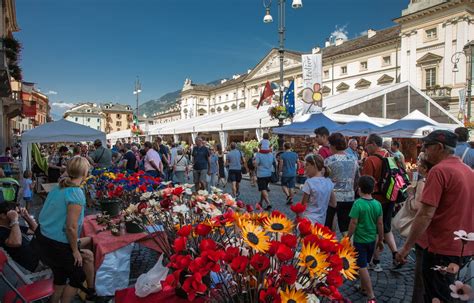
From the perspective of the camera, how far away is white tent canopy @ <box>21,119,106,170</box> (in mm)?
10172

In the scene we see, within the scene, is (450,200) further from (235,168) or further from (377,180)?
(235,168)

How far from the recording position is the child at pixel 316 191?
11.0 ft

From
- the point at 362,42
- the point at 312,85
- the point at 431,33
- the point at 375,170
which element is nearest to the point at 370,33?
the point at 362,42

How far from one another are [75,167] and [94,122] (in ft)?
388

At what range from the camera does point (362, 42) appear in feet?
136

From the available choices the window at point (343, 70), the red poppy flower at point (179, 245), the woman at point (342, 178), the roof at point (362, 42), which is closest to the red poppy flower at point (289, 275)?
the red poppy flower at point (179, 245)

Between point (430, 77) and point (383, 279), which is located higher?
point (430, 77)

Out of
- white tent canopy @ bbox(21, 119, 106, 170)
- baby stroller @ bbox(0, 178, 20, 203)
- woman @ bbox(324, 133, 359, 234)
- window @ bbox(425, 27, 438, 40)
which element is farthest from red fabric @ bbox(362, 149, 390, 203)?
window @ bbox(425, 27, 438, 40)

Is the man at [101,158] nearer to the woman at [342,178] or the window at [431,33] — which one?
the woman at [342,178]

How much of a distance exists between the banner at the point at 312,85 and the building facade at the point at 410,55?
23.5 ft

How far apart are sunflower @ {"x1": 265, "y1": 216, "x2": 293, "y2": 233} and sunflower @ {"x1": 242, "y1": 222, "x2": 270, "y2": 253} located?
2.5 inches

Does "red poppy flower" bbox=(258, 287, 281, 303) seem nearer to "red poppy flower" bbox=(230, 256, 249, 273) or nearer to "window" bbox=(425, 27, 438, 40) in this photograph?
"red poppy flower" bbox=(230, 256, 249, 273)

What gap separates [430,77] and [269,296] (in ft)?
121

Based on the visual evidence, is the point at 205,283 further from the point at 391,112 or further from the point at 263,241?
the point at 391,112
